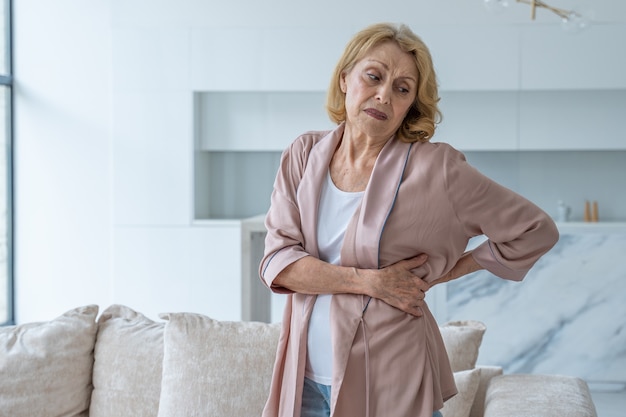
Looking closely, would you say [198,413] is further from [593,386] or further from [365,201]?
[593,386]

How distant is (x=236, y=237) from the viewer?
20.0 feet

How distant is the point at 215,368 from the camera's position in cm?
260

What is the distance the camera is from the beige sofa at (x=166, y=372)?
2.56 m

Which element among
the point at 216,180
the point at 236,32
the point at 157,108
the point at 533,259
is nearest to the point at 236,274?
the point at 216,180

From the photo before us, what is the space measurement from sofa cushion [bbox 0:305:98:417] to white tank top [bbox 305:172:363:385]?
1.16m

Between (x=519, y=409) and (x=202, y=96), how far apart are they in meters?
4.36

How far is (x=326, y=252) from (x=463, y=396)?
899 millimetres

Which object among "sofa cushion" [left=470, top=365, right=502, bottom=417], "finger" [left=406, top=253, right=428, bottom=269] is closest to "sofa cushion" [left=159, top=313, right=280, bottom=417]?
"sofa cushion" [left=470, top=365, right=502, bottom=417]

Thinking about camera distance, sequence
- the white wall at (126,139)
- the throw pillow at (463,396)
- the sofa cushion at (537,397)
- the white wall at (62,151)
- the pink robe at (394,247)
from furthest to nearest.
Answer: the white wall at (62,151) → the white wall at (126,139) → the throw pillow at (463,396) → the sofa cushion at (537,397) → the pink robe at (394,247)

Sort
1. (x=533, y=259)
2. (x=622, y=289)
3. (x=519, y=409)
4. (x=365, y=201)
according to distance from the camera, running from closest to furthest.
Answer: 1. (x=365, y=201)
2. (x=533, y=259)
3. (x=519, y=409)
4. (x=622, y=289)

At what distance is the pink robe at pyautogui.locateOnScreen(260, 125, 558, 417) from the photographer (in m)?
1.79

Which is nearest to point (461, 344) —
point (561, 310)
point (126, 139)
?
point (561, 310)

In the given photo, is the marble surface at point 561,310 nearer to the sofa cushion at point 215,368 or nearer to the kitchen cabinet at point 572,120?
the kitchen cabinet at point 572,120

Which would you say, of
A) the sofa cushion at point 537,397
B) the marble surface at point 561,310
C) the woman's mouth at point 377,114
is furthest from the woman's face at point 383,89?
the marble surface at point 561,310
